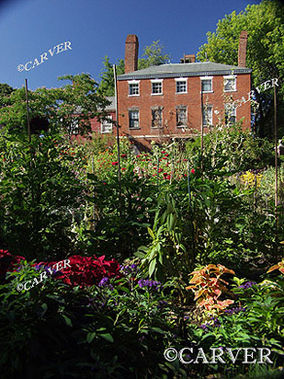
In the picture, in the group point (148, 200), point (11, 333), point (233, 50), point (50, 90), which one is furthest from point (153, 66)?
point (11, 333)

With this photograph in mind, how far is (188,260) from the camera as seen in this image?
8.21ft

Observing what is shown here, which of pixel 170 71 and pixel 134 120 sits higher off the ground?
pixel 170 71

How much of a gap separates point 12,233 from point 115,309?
1.24 m

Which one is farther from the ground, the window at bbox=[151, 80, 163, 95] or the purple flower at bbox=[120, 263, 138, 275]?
the window at bbox=[151, 80, 163, 95]

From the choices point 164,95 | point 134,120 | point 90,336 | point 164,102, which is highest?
point 164,95

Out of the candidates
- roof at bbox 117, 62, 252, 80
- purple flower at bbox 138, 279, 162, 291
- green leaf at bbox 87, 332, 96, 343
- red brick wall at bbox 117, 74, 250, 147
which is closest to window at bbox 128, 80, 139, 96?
red brick wall at bbox 117, 74, 250, 147

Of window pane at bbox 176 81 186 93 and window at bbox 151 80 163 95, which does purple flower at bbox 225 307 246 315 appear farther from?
window at bbox 151 80 163 95

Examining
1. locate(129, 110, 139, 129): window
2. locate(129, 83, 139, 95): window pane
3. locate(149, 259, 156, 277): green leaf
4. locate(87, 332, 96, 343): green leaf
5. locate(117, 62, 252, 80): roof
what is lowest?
locate(87, 332, 96, 343): green leaf

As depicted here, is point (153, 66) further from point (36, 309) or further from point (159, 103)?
point (36, 309)

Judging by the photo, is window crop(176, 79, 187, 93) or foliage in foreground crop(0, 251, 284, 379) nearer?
foliage in foreground crop(0, 251, 284, 379)

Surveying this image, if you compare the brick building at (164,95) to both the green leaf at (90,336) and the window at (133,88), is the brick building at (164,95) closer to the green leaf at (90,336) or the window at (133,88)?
the window at (133,88)

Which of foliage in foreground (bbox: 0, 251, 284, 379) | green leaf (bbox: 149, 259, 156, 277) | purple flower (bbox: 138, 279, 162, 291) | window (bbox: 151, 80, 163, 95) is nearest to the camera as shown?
foliage in foreground (bbox: 0, 251, 284, 379)

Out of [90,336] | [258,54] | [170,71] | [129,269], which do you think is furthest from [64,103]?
[90,336]

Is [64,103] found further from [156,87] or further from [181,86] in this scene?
[181,86]
